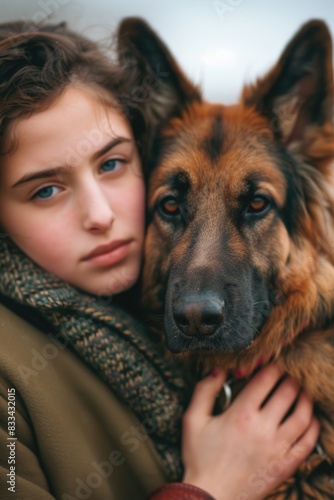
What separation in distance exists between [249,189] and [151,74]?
2.46 ft

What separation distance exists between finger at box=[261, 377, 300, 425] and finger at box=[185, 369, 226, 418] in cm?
21

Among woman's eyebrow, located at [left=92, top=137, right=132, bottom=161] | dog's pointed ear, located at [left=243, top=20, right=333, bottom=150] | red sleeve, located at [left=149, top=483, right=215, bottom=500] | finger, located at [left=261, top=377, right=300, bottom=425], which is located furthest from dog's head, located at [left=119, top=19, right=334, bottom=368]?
red sleeve, located at [left=149, top=483, right=215, bottom=500]

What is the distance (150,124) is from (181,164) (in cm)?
33

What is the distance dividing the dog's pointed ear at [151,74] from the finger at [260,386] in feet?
4.21

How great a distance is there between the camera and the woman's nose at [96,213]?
77.1 inches

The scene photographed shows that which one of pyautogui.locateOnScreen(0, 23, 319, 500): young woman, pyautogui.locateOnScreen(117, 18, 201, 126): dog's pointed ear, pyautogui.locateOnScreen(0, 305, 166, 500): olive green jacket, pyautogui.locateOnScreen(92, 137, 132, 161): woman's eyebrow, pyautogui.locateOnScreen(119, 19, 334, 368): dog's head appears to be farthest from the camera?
pyautogui.locateOnScreen(117, 18, 201, 126): dog's pointed ear

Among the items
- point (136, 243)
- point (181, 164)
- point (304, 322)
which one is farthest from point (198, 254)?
point (304, 322)

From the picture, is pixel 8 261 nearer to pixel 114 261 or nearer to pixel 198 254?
pixel 114 261

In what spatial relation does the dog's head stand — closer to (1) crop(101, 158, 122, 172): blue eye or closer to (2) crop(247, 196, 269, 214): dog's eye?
(2) crop(247, 196, 269, 214): dog's eye

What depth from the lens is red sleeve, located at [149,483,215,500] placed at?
1746mm

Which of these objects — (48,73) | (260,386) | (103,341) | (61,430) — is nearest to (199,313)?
(103,341)

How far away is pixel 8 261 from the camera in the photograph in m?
2.01

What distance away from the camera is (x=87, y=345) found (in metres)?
1.94

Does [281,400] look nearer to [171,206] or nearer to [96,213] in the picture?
[171,206]
